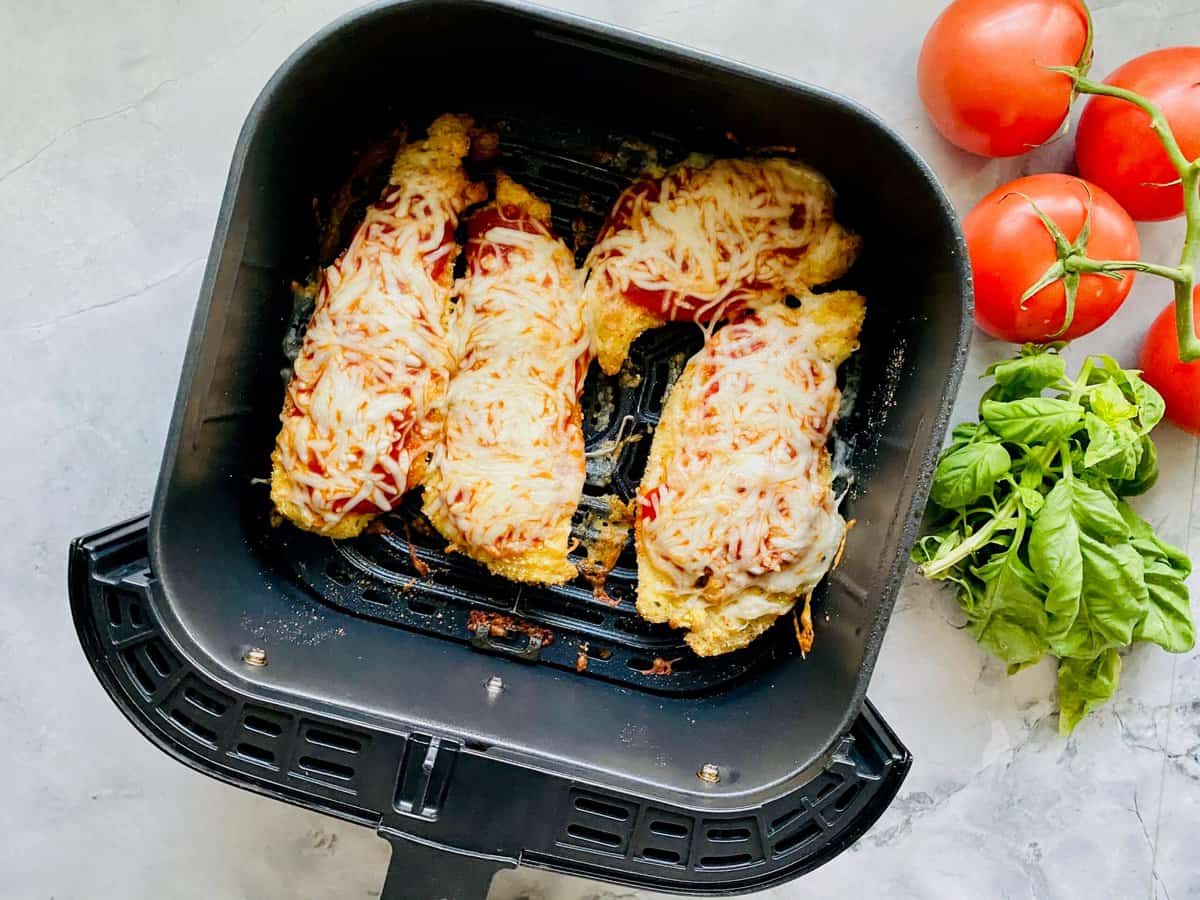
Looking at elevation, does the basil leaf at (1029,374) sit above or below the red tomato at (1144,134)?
below

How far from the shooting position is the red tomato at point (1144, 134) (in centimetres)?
146

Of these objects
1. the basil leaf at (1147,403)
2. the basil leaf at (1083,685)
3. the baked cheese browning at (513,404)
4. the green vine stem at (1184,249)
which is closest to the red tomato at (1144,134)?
the green vine stem at (1184,249)

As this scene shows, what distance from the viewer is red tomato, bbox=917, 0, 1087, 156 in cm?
144

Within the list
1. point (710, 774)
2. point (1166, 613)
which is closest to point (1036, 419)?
point (1166, 613)

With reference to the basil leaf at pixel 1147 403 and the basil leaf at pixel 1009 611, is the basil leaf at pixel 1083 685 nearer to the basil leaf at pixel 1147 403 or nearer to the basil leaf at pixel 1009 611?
the basil leaf at pixel 1009 611

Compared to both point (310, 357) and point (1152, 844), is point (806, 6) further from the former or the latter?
point (1152, 844)

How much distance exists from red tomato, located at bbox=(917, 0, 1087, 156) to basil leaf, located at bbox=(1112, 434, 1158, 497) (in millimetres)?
501

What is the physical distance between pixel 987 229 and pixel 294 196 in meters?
1.04

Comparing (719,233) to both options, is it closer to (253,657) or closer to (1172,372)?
(1172,372)

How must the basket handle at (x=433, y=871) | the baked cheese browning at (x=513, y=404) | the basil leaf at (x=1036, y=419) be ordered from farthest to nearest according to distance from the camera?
the baked cheese browning at (x=513, y=404), the basil leaf at (x=1036, y=419), the basket handle at (x=433, y=871)

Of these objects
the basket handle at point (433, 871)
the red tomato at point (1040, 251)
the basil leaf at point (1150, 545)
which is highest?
the red tomato at point (1040, 251)

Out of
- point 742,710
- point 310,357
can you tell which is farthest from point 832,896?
point 310,357

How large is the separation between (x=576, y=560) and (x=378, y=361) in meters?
0.45

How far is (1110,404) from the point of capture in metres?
1.44
